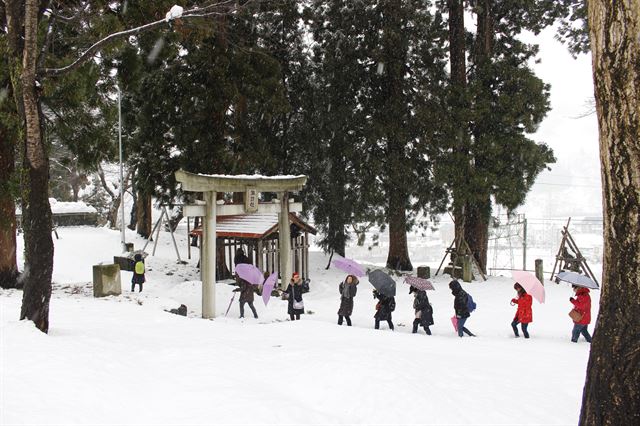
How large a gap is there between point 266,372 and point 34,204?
12.8 ft

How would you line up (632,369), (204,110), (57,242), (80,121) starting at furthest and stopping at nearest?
1. (57,242)
2. (204,110)
3. (80,121)
4. (632,369)

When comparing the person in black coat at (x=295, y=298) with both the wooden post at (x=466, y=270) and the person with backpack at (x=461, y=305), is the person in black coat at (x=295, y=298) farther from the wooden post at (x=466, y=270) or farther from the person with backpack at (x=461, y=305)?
the wooden post at (x=466, y=270)

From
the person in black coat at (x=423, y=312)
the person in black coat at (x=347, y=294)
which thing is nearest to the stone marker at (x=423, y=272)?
the person in black coat at (x=347, y=294)

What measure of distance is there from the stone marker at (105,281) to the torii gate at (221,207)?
2.04 m

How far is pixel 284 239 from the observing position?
1444 centimetres

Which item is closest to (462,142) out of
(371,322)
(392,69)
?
(392,69)

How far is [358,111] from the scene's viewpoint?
61.6 feet

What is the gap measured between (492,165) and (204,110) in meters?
9.56

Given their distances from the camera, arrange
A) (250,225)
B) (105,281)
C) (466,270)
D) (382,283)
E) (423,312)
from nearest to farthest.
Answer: (382,283) → (423,312) → (105,281) → (250,225) → (466,270)

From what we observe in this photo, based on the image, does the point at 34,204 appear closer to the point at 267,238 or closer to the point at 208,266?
the point at 208,266

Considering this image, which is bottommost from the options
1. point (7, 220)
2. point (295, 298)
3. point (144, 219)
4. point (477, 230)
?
point (295, 298)

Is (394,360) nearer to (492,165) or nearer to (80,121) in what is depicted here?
(80,121)

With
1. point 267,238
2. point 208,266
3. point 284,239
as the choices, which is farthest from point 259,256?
point 208,266

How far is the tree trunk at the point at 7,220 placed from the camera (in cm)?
1264
